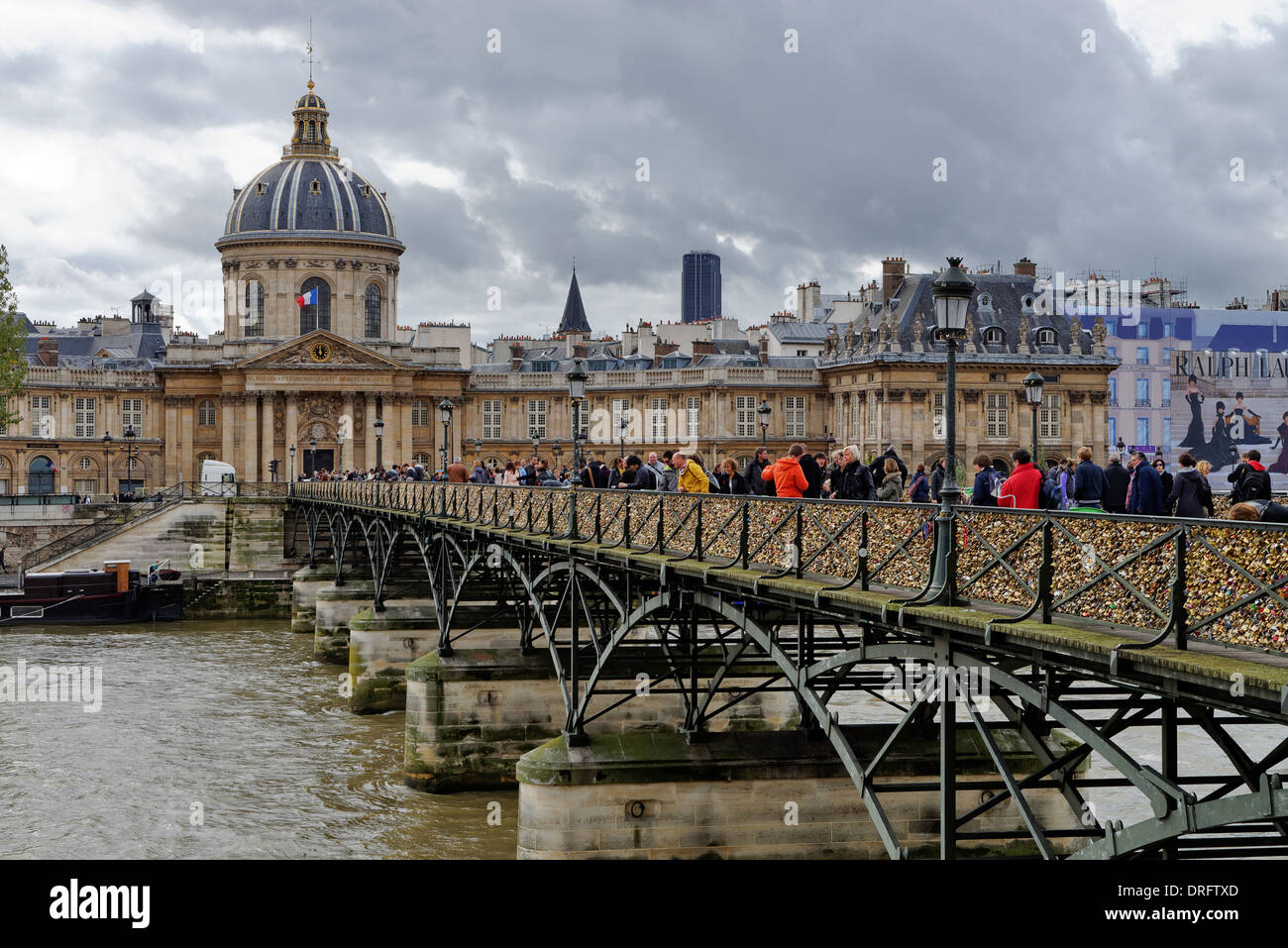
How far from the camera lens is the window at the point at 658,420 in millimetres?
90625

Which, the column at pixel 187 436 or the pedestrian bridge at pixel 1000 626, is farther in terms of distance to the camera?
the column at pixel 187 436

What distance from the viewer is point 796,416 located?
89312mm

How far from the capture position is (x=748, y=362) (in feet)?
297

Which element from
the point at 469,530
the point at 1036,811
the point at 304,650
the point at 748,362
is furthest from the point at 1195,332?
the point at 1036,811

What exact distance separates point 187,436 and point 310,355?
9.07 meters

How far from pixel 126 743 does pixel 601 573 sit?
47.9ft

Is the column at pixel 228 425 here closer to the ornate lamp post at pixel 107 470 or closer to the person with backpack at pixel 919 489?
the ornate lamp post at pixel 107 470

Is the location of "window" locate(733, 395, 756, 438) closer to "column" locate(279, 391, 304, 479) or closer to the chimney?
the chimney

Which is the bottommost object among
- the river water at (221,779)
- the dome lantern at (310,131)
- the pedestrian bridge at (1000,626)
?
the river water at (221,779)

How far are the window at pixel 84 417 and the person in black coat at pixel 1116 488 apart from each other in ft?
284

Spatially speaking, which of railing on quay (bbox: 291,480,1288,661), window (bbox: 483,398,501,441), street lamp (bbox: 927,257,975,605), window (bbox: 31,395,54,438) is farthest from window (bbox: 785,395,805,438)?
street lamp (bbox: 927,257,975,605)

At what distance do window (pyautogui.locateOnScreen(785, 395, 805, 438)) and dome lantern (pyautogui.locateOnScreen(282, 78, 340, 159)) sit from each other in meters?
35.0

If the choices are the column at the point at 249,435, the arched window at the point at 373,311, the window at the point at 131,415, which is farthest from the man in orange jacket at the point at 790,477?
the arched window at the point at 373,311
